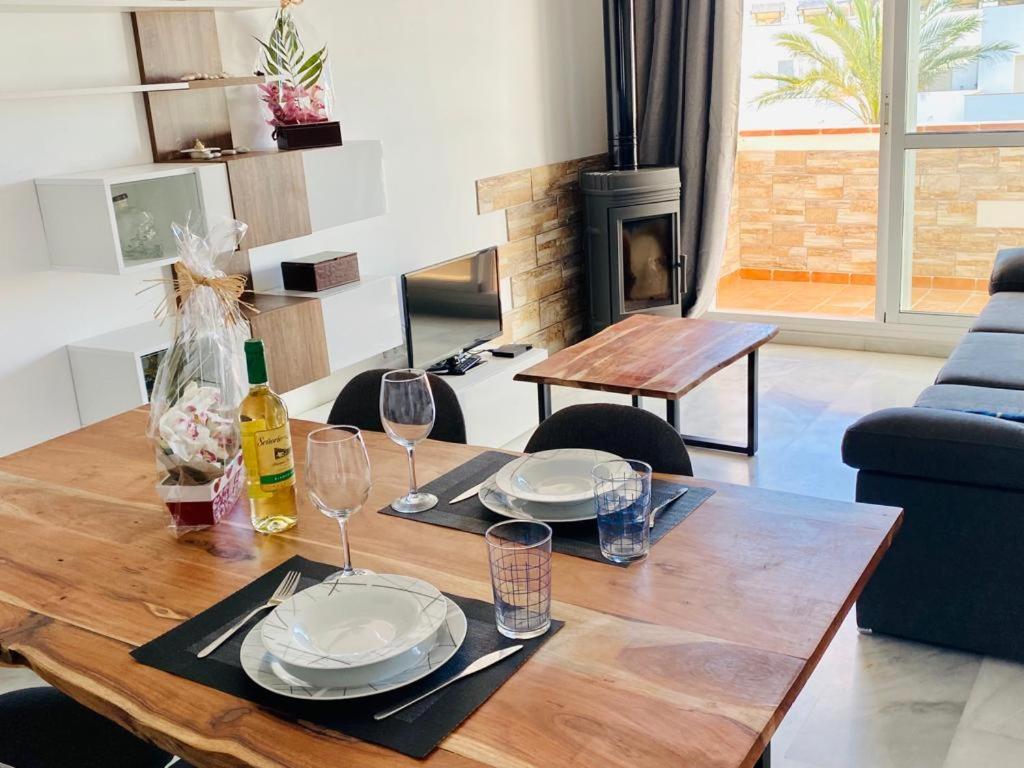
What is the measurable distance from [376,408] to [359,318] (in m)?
1.37

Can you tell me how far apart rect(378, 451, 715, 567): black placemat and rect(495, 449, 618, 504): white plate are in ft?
0.17

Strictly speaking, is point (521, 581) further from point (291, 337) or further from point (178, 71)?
point (178, 71)

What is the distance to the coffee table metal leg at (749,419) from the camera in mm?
3961

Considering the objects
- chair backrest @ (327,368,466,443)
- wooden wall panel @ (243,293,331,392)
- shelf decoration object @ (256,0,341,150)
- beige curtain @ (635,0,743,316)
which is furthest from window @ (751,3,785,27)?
chair backrest @ (327,368,466,443)

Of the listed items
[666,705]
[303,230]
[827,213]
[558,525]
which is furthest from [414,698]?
[827,213]

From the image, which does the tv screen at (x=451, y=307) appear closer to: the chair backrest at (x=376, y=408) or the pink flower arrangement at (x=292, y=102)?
the pink flower arrangement at (x=292, y=102)

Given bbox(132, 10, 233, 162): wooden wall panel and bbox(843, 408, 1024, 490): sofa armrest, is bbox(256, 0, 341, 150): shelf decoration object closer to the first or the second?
bbox(132, 10, 233, 162): wooden wall panel

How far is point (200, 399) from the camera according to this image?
5.58 ft

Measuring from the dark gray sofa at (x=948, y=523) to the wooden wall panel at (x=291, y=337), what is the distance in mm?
1693

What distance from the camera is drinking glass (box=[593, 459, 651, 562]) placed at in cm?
150

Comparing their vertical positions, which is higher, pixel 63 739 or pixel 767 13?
pixel 767 13

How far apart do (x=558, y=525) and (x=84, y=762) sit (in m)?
0.83

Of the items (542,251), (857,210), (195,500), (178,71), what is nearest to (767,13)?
(857,210)

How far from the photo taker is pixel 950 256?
5.20 m
